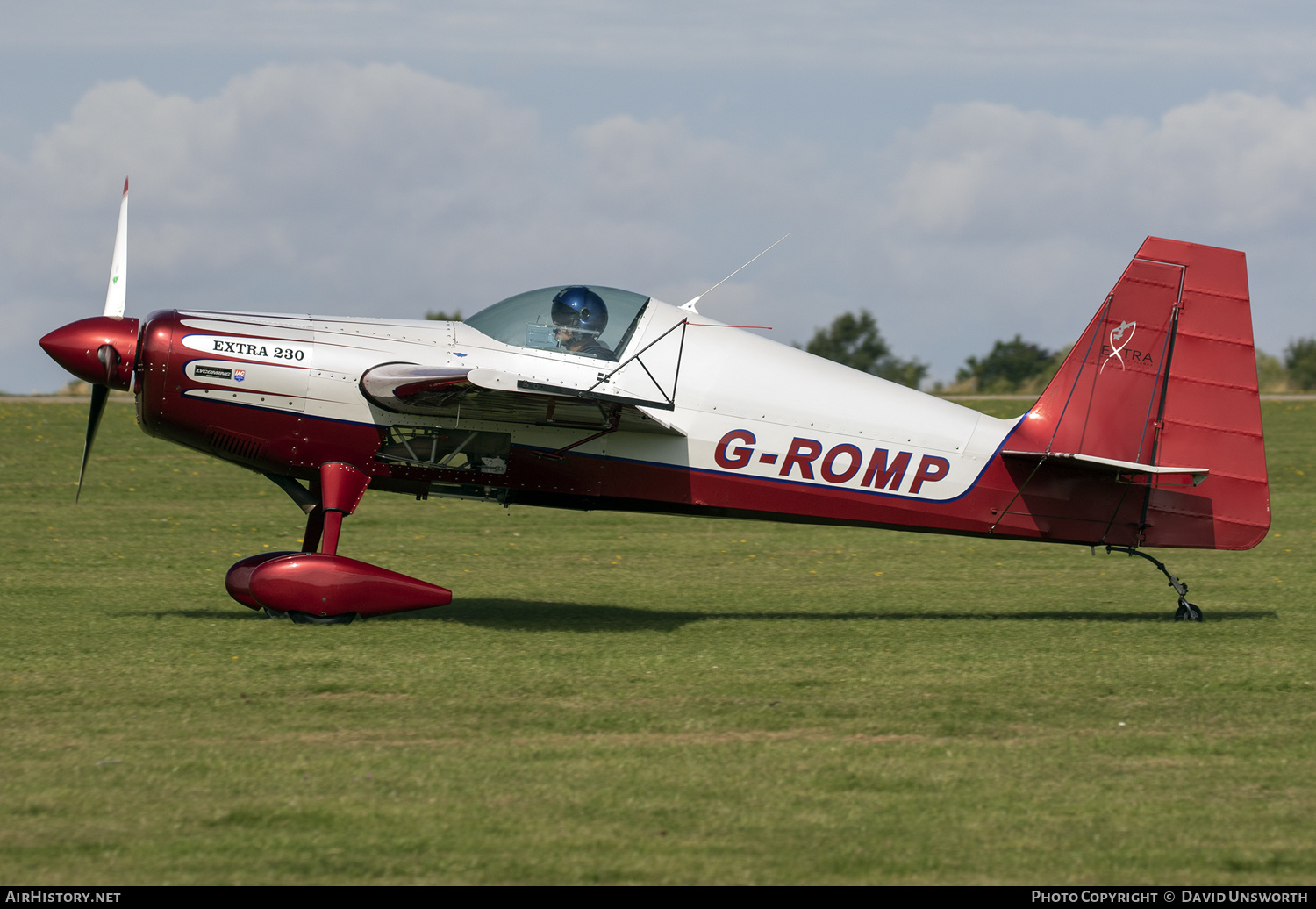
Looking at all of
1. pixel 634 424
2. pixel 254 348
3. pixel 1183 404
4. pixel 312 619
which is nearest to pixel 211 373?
pixel 254 348

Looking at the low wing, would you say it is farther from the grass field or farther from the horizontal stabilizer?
the horizontal stabilizer

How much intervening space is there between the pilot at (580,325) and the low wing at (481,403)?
52 cm

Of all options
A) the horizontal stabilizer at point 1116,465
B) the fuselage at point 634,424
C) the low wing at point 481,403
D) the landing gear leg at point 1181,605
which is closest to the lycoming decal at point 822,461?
the fuselage at point 634,424

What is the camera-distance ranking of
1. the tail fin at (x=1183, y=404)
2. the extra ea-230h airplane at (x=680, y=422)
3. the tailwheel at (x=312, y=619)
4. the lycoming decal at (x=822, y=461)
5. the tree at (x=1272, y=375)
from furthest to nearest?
the tree at (x=1272, y=375)
the tail fin at (x=1183, y=404)
the lycoming decal at (x=822, y=461)
the extra ea-230h airplane at (x=680, y=422)
the tailwheel at (x=312, y=619)

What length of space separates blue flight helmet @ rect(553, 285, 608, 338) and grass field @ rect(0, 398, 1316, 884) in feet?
8.13

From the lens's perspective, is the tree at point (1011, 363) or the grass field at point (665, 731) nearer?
the grass field at point (665, 731)

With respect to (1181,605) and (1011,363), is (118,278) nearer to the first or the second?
(1181,605)

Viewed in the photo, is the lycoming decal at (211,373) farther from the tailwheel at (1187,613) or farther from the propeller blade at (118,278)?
the tailwheel at (1187,613)

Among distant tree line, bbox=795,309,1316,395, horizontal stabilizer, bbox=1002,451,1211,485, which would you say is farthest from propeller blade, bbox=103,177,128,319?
distant tree line, bbox=795,309,1316,395

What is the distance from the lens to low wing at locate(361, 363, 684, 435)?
9164mm

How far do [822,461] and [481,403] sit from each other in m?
2.87

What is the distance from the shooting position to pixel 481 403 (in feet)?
31.6

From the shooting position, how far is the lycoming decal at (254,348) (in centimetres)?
962
